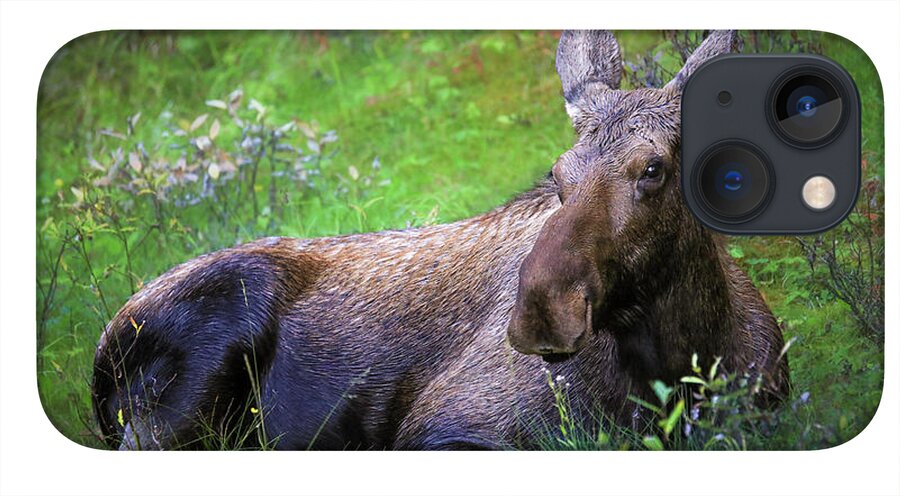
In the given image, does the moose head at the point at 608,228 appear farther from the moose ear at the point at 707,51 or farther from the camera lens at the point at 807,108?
the camera lens at the point at 807,108

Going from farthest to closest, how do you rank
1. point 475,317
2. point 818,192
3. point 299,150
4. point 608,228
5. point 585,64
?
point 299,150 < point 475,317 < point 585,64 < point 818,192 < point 608,228

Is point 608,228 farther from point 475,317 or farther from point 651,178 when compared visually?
point 475,317

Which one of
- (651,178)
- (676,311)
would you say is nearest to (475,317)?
(676,311)

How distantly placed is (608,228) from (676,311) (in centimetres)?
68

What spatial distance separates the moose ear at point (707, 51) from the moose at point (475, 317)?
0.4 inches

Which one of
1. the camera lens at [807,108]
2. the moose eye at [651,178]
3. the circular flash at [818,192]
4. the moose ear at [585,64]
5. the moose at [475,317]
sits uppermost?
the moose ear at [585,64]

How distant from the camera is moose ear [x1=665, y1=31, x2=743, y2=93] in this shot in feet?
24.2

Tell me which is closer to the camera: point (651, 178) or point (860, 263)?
point (651, 178)

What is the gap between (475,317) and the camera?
7871 mm

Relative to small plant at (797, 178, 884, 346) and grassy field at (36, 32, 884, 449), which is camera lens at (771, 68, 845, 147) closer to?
grassy field at (36, 32, 884, 449)

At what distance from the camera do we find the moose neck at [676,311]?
721 cm

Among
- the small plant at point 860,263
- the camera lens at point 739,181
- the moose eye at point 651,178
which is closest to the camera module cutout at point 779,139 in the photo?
the camera lens at point 739,181

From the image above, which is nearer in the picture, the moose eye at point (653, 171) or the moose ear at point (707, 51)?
the moose eye at point (653, 171)

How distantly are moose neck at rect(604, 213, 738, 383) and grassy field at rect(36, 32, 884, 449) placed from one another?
34 centimetres
